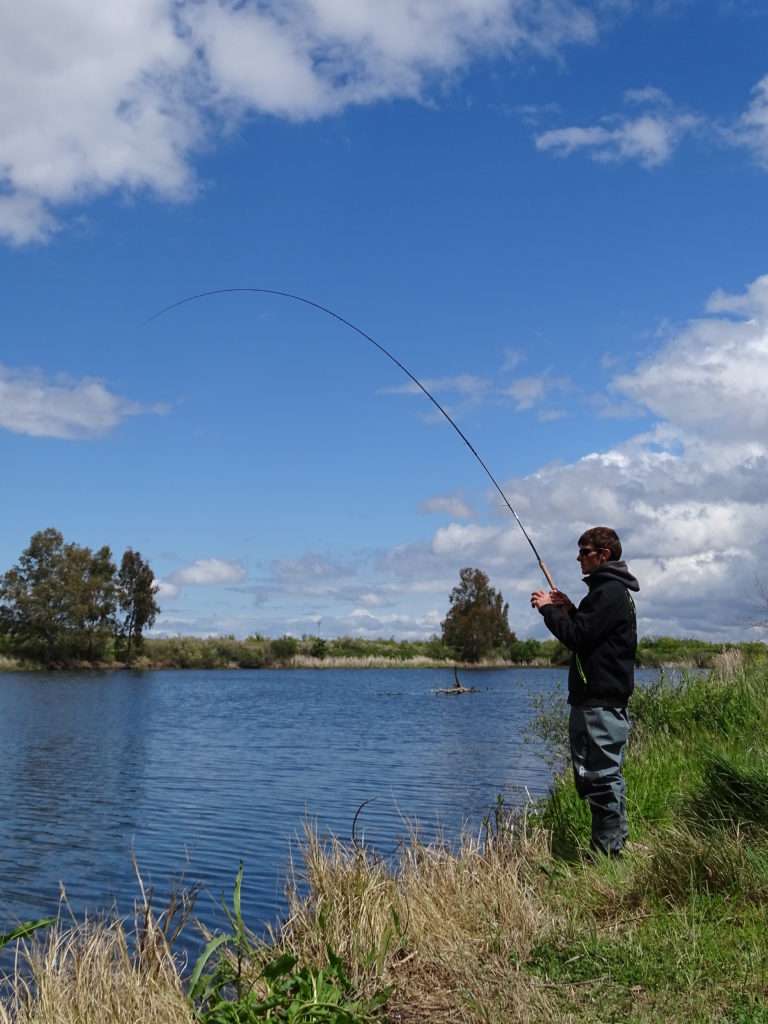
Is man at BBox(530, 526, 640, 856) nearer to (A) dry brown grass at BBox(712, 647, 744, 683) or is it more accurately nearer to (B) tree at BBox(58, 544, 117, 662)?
(A) dry brown grass at BBox(712, 647, 744, 683)

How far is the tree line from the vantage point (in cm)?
8088

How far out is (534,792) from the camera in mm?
15656

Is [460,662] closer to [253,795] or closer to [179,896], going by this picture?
[253,795]

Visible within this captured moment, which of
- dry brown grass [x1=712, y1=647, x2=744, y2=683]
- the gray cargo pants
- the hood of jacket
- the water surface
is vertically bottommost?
the water surface

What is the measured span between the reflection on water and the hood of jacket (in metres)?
3.73

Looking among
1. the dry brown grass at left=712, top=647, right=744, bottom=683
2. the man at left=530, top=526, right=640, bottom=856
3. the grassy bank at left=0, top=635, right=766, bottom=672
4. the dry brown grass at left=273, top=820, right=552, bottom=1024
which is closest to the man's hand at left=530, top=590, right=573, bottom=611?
the man at left=530, top=526, right=640, bottom=856

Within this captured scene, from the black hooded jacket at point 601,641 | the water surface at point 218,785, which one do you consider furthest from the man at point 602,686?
the water surface at point 218,785

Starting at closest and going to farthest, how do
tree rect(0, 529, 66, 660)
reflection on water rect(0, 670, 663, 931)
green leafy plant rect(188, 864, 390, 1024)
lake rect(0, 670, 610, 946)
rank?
green leafy plant rect(188, 864, 390, 1024) → lake rect(0, 670, 610, 946) → reflection on water rect(0, 670, 663, 931) → tree rect(0, 529, 66, 660)

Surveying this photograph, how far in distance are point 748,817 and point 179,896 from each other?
522 cm

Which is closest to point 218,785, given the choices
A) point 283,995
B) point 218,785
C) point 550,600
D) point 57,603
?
point 218,785

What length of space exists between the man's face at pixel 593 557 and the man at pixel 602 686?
5.5 inches

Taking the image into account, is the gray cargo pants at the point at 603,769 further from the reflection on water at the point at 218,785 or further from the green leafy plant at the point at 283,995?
the reflection on water at the point at 218,785

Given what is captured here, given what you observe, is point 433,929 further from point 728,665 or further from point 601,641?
point 728,665

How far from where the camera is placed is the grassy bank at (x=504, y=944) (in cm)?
414
